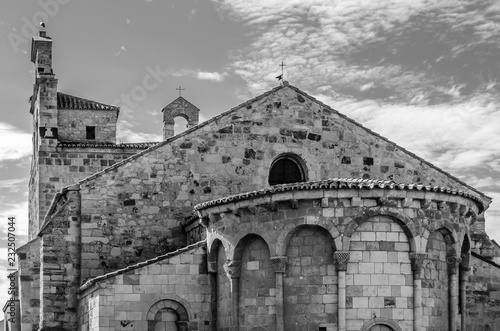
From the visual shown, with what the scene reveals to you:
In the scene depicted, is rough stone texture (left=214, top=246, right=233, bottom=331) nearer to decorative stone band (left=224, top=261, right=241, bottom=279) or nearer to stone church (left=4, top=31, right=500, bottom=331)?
stone church (left=4, top=31, right=500, bottom=331)

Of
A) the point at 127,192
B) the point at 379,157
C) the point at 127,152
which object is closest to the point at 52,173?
the point at 127,152

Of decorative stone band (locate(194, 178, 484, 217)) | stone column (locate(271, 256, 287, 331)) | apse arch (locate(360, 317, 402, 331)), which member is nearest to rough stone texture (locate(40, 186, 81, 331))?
decorative stone band (locate(194, 178, 484, 217))

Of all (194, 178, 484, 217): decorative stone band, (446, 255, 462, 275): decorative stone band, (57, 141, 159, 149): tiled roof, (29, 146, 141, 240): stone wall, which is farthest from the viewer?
(57, 141, 159, 149): tiled roof

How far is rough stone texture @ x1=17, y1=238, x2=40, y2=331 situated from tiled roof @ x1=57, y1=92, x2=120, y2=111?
10986mm

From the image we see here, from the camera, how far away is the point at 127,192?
28.1 metres

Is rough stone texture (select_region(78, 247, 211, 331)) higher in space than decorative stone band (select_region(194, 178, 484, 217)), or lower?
lower

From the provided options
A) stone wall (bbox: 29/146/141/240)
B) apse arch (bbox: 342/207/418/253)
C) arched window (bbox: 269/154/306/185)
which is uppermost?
stone wall (bbox: 29/146/141/240)

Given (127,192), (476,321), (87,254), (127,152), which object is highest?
(127,152)

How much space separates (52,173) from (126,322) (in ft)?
54.6

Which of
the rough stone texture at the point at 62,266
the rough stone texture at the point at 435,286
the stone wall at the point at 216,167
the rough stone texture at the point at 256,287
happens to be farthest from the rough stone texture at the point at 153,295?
the rough stone texture at the point at 435,286

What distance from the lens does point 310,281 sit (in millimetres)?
22891

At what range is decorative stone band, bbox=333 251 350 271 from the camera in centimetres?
2258

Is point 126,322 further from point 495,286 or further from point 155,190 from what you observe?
point 495,286

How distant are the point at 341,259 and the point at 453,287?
10.5 feet
